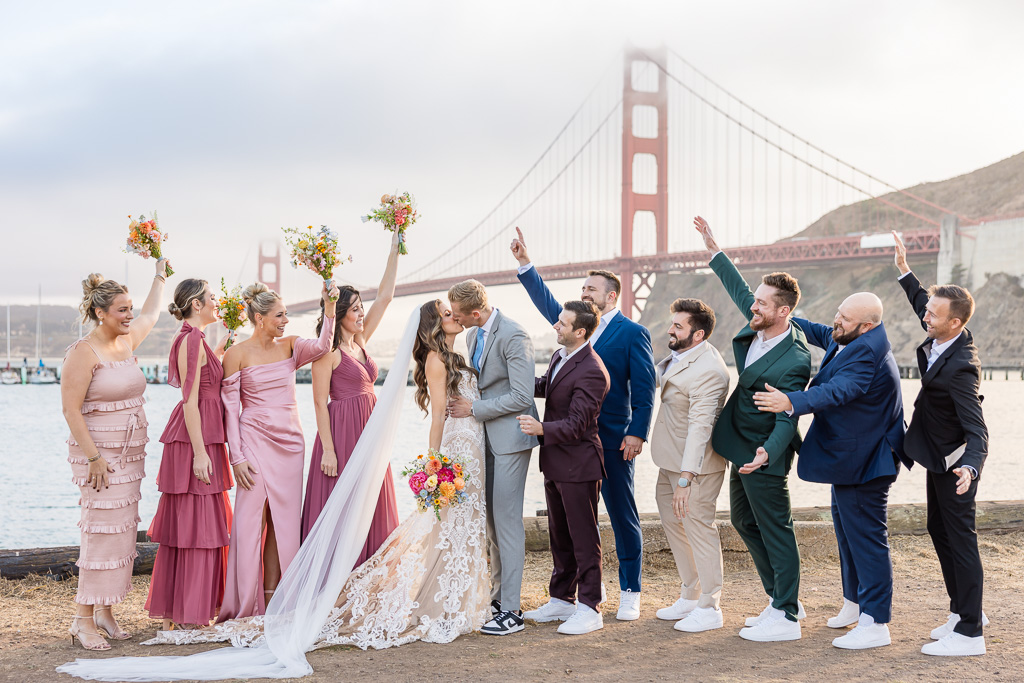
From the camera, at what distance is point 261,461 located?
3855 mm

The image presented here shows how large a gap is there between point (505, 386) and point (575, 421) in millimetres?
385

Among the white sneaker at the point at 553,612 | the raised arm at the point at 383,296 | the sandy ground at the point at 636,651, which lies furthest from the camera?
the raised arm at the point at 383,296

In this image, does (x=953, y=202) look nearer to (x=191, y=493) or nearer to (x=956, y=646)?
(x=956, y=646)

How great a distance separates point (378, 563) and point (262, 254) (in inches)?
1906

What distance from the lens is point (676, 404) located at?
386cm

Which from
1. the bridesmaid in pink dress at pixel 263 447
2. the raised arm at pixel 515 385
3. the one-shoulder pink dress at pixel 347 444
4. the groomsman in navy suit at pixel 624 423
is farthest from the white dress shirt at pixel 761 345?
the bridesmaid in pink dress at pixel 263 447

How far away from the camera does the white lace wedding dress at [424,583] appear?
11.7ft

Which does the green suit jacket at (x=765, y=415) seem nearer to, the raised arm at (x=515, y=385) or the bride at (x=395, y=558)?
the raised arm at (x=515, y=385)


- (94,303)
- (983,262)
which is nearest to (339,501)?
(94,303)

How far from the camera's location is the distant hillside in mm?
61719

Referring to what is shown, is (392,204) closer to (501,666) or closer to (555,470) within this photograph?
(555,470)

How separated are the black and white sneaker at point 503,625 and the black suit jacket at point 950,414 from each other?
5.98ft

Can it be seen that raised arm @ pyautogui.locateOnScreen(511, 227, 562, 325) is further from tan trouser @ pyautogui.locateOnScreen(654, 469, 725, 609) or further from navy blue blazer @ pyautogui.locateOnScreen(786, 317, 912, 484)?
navy blue blazer @ pyautogui.locateOnScreen(786, 317, 912, 484)

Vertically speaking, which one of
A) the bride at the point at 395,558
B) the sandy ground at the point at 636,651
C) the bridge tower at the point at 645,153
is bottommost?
the sandy ground at the point at 636,651
